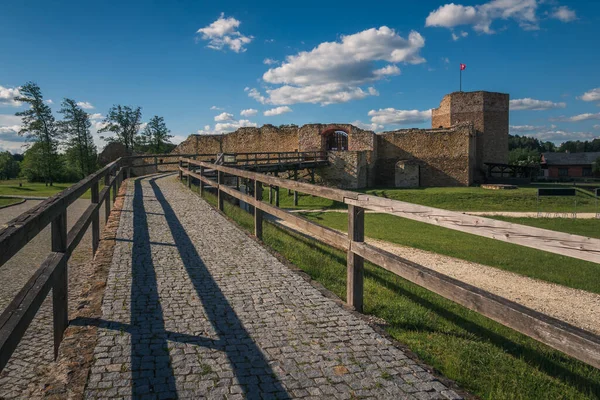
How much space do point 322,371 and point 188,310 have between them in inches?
53.9

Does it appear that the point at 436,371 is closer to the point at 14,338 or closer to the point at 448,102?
the point at 14,338

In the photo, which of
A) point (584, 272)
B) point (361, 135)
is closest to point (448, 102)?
point (361, 135)

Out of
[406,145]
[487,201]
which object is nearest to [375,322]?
[487,201]

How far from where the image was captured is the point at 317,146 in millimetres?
31203

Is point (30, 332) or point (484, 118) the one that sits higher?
point (484, 118)

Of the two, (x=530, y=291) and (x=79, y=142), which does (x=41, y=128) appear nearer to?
(x=79, y=142)

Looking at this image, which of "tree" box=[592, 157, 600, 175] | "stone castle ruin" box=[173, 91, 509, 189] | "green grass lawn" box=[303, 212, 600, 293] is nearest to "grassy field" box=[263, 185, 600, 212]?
"green grass lawn" box=[303, 212, 600, 293]

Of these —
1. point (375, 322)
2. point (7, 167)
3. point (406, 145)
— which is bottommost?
point (375, 322)

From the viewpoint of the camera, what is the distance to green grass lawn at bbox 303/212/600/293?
992 centimetres

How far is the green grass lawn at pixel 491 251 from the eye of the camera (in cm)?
992

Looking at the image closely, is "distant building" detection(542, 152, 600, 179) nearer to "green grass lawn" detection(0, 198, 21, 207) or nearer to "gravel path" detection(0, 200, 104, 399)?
"green grass lawn" detection(0, 198, 21, 207)

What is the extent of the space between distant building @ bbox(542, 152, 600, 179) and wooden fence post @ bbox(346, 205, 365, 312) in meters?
62.2

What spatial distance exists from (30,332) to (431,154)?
1143 inches

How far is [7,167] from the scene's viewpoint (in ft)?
205
